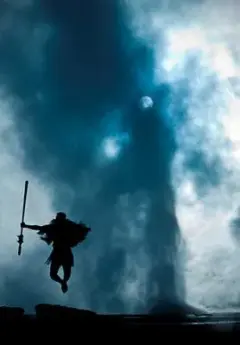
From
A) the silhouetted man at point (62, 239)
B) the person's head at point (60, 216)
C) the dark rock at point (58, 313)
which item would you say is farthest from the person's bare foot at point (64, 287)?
the dark rock at point (58, 313)

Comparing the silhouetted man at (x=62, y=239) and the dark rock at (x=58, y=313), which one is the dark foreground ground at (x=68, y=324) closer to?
the dark rock at (x=58, y=313)

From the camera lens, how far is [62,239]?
1609 cm

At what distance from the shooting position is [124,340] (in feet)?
22.5

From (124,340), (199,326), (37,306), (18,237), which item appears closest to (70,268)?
(18,237)

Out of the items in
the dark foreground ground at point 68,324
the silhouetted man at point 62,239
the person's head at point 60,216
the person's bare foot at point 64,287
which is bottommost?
the dark foreground ground at point 68,324

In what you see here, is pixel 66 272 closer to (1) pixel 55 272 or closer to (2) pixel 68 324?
(1) pixel 55 272

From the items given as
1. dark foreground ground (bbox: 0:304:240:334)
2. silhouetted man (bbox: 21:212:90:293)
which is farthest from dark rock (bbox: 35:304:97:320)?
silhouetted man (bbox: 21:212:90:293)

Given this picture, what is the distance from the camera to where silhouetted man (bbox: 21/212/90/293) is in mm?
16031

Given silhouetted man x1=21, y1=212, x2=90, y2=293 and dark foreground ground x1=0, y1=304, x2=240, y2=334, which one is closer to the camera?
dark foreground ground x1=0, y1=304, x2=240, y2=334

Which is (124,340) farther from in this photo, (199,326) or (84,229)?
(84,229)

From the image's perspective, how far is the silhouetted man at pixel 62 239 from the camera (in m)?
16.0

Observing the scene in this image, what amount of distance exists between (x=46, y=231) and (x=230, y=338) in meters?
10.1

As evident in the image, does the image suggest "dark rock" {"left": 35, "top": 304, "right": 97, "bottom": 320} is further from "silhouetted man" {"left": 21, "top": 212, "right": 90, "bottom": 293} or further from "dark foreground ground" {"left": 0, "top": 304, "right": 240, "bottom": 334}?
"silhouetted man" {"left": 21, "top": 212, "right": 90, "bottom": 293}

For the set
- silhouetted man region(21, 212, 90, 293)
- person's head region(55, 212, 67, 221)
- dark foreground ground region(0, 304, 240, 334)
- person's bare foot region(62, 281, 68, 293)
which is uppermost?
person's head region(55, 212, 67, 221)
